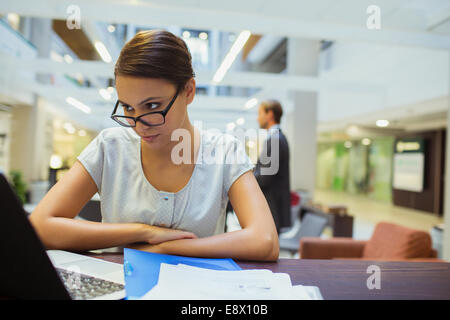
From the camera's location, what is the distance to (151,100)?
998 mm

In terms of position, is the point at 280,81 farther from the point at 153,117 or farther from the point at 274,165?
the point at 153,117

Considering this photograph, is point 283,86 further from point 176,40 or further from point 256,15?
point 176,40

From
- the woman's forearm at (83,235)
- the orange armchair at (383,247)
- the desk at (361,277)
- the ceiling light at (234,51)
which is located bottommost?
the orange armchair at (383,247)

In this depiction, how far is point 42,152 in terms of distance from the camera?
8.50m

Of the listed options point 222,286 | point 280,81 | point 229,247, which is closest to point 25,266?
point 222,286

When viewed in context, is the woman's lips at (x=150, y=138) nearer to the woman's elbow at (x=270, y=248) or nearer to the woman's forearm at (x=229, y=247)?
the woman's forearm at (x=229, y=247)

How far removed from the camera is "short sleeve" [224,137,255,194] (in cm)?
116

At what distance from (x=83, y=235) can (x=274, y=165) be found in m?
1.73

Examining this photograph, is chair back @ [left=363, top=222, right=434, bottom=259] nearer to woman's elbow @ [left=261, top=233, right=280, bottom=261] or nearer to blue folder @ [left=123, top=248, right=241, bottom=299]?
woman's elbow @ [left=261, top=233, right=280, bottom=261]

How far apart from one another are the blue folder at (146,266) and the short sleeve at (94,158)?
387mm

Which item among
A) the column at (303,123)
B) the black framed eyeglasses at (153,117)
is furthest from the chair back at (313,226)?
the column at (303,123)

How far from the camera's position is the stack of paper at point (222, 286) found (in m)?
0.63

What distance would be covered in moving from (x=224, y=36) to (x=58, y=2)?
6.55 ft
